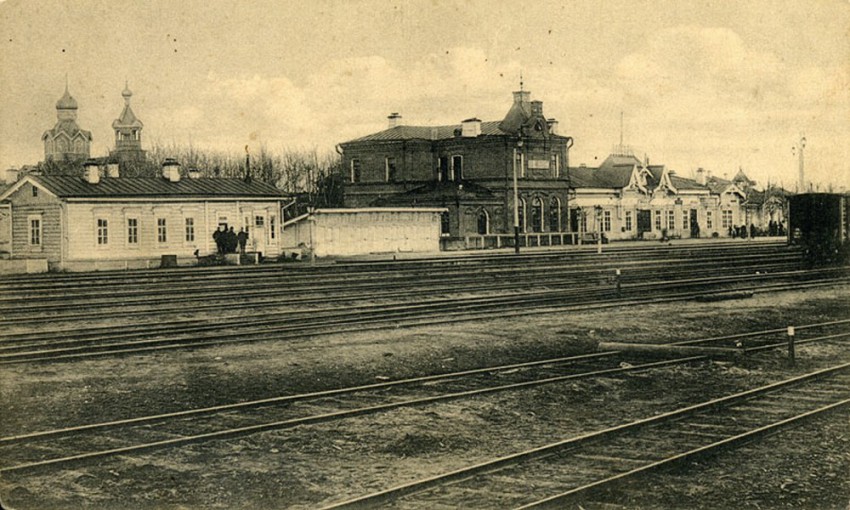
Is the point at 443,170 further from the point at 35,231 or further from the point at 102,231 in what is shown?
the point at 35,231

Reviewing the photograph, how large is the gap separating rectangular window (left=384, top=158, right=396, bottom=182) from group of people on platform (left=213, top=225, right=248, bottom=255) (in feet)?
66.6

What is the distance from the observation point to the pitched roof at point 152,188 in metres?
26.7

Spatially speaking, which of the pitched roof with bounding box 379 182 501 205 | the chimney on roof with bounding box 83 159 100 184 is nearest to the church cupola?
the chimney on roof with bounding box 83 159 100 184

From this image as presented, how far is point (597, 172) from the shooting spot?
5628 cm

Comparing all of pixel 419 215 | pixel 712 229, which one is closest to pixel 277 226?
pixel 419 215

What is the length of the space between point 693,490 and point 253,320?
41.6 feet

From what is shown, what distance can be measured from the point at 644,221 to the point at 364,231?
943 inches

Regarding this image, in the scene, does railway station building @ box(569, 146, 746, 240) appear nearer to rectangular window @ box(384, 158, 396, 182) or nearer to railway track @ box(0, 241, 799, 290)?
rectangular window @ box(384, 158, 396, 182)


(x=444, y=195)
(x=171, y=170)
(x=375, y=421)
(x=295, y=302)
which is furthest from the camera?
(x=444, y=195)

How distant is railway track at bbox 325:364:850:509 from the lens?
24.4ft

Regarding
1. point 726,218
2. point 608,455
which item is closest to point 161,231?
point 608,455

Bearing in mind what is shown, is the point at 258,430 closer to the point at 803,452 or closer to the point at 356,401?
the point at 356,401

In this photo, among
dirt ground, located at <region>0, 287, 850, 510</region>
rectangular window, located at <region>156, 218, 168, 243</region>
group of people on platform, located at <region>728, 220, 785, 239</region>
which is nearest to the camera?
dirt ground, located at <region>0, 287, 850, 510</region>

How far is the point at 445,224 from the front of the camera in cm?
4616
